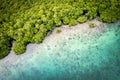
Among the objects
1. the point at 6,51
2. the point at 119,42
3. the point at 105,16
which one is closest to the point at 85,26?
the point at 105,16

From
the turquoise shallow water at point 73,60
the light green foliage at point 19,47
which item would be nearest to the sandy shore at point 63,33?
the turquoise shallow water at point 73,60

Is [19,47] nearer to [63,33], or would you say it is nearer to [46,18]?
[46,18]

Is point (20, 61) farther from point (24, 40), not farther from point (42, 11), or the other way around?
point (42, 11)

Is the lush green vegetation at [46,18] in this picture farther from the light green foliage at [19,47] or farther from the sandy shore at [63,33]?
the sandy shore at [63,33]

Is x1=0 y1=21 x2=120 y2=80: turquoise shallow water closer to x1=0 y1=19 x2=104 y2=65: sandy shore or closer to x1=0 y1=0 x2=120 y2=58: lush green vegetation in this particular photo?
x1=0 y1=19 x2=104 y2=65: sandy shore

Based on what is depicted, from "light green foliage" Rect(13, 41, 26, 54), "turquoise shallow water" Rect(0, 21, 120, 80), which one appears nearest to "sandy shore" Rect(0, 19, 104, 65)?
"turquoise shallow water" Rect(0, 21, 120, 80)
